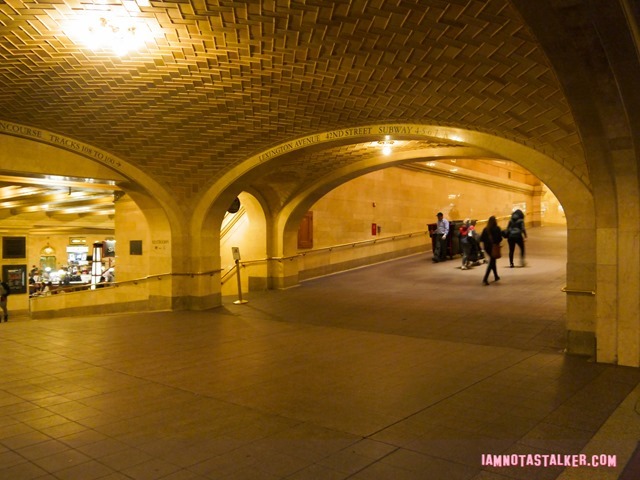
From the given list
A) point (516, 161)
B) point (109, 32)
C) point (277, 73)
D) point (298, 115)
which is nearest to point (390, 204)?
point (298, 115)

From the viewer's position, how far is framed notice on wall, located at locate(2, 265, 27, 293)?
20.7 metres

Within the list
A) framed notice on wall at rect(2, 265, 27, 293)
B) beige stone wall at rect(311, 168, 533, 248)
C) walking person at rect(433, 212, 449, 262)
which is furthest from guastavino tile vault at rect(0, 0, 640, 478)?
framed notice on wall at rect(2, 265, 27, 293)

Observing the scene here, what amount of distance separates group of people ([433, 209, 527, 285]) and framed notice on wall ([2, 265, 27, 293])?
16.8m

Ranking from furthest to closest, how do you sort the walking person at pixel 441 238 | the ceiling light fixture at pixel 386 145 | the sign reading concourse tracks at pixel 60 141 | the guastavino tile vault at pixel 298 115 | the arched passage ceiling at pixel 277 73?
the walking person at pixel 441 238 < the ceiling light fixture at pixel 386 145 < the sign reading concourse tracks at pixel 60 141 < the arched passage ceiling at pixel 277 73 < the guastavino tile vault at pixel 298 115

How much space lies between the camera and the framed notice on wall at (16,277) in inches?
814

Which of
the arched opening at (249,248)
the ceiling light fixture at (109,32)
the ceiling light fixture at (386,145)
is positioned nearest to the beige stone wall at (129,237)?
the arched opening at (249,248)

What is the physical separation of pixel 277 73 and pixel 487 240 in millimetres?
7472

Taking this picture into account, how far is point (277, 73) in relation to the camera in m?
7.16

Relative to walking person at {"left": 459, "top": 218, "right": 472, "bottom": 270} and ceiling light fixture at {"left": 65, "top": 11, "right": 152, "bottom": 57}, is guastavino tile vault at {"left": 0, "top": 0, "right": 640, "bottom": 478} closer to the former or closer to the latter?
ceiling light fixture at {"left": 65, "top": 11, "right": 152, "bottom": 57}

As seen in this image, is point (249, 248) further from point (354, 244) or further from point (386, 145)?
point (386, 145)

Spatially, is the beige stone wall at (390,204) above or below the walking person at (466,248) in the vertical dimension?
above

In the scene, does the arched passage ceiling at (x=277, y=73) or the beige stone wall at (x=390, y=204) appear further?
the beige stone wall at (x=390, y=204)

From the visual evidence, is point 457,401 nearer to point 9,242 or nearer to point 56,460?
point 56,460

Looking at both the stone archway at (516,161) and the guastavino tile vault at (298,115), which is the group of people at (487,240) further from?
the stone archway at (516,161)
